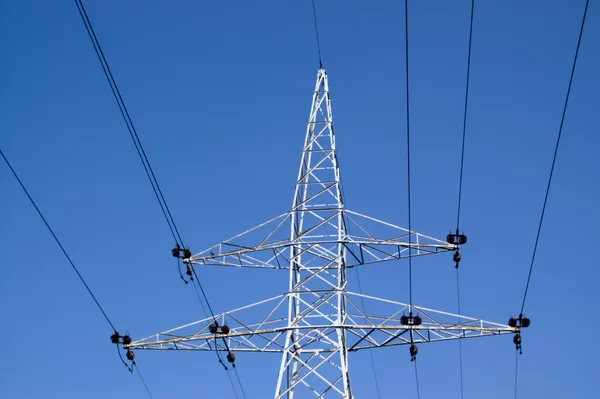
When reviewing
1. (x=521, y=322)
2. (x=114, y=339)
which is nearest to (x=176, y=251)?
(x=114, y=339)

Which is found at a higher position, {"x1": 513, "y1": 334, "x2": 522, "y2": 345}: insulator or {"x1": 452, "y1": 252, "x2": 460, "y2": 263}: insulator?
{"x1": 452, "y1": 252, "x2": 460, "y2": 263}: insulator

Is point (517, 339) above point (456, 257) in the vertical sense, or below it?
below

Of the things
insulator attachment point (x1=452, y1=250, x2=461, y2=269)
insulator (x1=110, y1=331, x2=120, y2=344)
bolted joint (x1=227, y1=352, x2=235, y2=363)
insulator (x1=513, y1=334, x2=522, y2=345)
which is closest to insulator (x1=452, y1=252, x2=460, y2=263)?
insulator attachment point (x1=452, y1=250, x2=461, y2=269)

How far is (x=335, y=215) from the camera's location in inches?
1245

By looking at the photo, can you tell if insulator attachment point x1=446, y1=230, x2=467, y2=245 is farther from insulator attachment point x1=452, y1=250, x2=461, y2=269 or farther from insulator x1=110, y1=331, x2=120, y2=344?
insulator x1=110, y1=331, x2=120, y2=344

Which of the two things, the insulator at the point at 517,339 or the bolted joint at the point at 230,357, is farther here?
the bolted joint at the point at 230,357

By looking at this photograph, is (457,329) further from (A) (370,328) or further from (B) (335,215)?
(B) (335,215)

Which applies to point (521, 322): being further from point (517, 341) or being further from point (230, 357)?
point (230, 357)

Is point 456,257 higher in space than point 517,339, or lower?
higher

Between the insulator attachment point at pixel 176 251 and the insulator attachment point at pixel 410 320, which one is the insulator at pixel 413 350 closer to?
the insulator attachment point at pixel 410 320

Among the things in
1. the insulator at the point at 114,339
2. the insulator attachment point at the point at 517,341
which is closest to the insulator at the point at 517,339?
the insulator attachment point at the point at 517,341

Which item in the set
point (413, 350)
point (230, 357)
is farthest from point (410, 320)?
point (230, 357)

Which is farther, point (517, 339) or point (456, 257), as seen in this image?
point (456, 257)

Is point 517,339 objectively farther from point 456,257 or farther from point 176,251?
point 176,251
